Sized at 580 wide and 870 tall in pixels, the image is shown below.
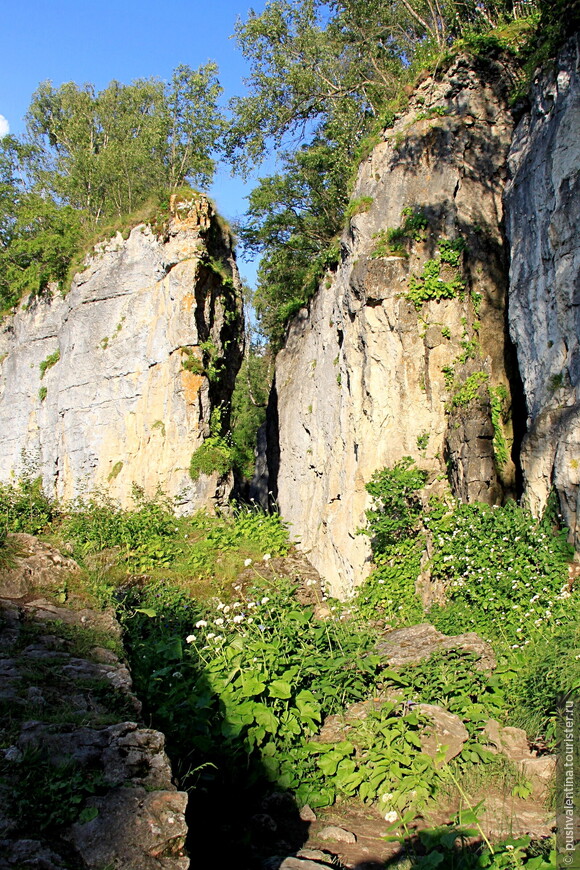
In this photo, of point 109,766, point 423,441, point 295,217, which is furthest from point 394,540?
point 295,217

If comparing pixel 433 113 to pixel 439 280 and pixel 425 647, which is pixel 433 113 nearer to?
pixel 439 280

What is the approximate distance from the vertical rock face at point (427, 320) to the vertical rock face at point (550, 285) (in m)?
0.97

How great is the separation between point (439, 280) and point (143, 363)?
6.74 meters

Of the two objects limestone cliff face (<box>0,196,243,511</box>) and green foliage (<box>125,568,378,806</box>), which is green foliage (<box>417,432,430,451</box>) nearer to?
green foliage (<box>125,568,378,806</box>)

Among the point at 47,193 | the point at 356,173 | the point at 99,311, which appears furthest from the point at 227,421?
the point at 47,193

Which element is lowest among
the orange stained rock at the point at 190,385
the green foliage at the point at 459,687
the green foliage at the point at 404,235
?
the green foliage at the point at 459,687

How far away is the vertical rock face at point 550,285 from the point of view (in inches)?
321

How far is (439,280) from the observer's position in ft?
34.9

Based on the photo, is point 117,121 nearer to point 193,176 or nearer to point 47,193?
point 47,193

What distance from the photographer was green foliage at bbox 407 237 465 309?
34.8 ft

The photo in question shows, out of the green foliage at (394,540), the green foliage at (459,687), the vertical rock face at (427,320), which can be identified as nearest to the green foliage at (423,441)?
the vertical rock face at (427,320)

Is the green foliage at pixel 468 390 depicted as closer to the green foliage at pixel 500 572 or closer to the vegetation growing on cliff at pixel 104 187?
the green foliage at pixel 500 572

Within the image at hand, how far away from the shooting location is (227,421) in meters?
15.2

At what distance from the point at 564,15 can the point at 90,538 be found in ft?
33.3
